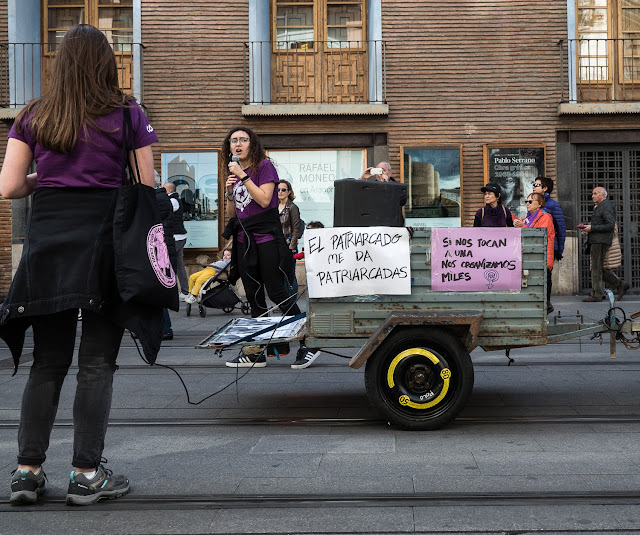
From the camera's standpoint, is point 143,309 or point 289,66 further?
point 289,66

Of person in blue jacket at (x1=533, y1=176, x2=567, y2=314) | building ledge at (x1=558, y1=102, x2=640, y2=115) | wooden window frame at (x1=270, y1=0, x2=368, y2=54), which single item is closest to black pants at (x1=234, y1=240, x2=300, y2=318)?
person in blue jacket at (x1=533, y1=176, x2=567, y2=314)

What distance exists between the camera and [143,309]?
3771 millimetres

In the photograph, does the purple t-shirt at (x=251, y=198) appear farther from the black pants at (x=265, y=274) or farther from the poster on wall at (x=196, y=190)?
the poster on wall at (x=196, y=190)

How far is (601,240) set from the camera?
14.0 m

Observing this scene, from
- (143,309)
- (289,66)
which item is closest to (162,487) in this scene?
(143,309)

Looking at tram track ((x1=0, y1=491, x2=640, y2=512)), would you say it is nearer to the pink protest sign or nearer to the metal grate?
the pink protest sign

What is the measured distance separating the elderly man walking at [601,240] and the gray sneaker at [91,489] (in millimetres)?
11127

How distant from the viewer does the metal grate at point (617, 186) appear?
1639 cm

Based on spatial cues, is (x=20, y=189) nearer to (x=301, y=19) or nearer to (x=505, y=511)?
(x=505, y=511)

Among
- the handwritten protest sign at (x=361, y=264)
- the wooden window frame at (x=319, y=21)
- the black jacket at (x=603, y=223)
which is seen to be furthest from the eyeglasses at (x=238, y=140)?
the wooden window frame at (x=319, y=21)

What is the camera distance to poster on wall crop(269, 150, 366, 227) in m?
16.6

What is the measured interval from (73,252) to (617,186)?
14425 mm

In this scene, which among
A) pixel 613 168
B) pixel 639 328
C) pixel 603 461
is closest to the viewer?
pixel 603 461

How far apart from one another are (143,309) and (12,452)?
1525 mm
